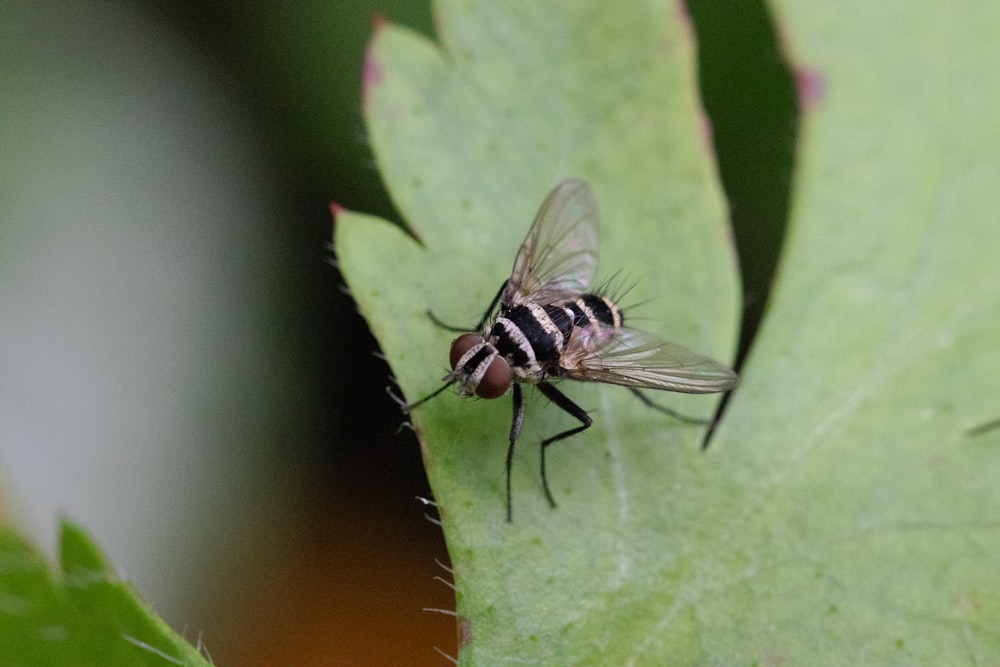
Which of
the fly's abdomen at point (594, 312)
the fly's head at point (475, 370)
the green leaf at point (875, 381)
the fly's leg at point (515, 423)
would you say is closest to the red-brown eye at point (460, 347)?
the fly's head at point (475, 370)

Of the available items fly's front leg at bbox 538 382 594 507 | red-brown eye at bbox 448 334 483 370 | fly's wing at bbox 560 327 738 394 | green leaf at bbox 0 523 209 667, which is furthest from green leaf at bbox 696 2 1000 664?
green leaf at bbox 0 523 209 667

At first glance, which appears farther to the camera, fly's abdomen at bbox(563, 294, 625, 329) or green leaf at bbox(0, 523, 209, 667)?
fly's abdomen at bbox(563, 294, 625, 329)

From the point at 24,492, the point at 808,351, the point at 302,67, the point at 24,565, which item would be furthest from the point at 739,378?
the point at 24,492

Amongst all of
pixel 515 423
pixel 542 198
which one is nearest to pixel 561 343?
pixel 515 423

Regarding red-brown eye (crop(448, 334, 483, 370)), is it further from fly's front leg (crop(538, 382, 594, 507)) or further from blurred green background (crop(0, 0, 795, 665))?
blurred green background (crop(0, 0, 795, 665))

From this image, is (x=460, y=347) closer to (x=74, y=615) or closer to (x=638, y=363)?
(x=638, y=363)

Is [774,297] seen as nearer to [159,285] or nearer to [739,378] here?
[739,378]
